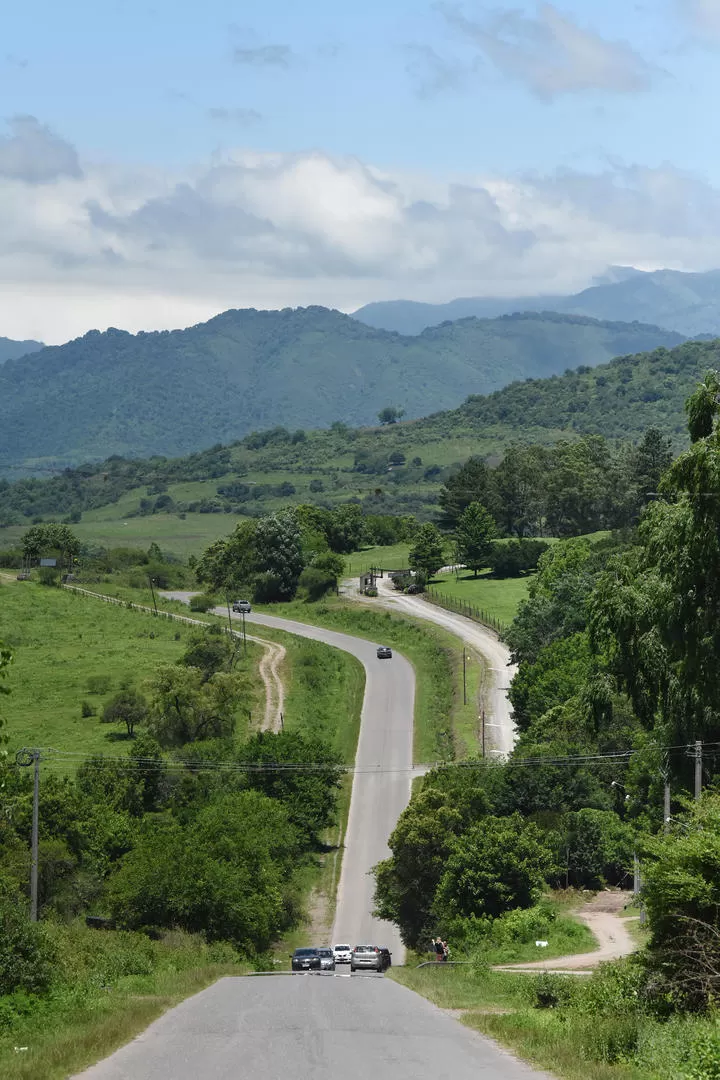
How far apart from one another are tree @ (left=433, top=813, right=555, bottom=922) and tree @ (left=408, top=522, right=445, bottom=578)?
4284 inches

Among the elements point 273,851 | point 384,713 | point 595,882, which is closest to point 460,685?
point 384,713

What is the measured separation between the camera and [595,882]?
57.1 m

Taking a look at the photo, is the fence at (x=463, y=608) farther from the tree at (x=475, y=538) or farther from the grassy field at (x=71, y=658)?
the grassy field at (x=71, y=658)

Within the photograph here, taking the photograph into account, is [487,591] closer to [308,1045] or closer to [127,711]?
[127,711]

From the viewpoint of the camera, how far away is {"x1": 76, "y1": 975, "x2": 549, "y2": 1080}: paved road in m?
16.7

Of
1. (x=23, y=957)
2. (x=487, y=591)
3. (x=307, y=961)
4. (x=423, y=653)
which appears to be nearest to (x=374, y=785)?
(x=423, y=653)

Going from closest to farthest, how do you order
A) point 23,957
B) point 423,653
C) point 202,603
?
point 23,957 → point 423,653 → point 202,603

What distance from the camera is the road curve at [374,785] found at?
6450 centimetres

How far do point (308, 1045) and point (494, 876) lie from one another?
3286cm

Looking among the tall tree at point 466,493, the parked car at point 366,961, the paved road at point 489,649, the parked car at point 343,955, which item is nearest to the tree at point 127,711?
the paved road at point 489,649

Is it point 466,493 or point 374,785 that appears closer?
point 374,785

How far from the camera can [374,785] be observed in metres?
87.0

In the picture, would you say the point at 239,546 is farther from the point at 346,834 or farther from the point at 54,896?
the point at 54,896

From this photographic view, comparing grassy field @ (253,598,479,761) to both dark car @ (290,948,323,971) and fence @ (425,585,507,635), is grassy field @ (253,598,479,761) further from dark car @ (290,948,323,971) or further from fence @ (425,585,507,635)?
dark car @ (290,948,323,971)
